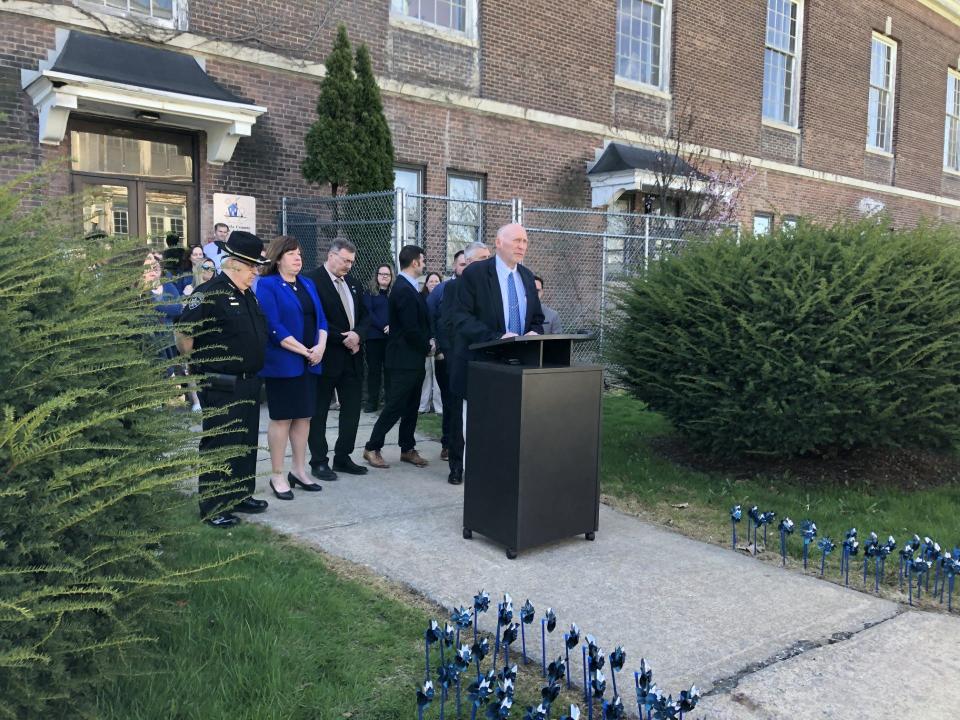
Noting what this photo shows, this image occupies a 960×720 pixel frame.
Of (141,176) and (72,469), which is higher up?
(141,176)

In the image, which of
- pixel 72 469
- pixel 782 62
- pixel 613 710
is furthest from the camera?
pixel 782 62

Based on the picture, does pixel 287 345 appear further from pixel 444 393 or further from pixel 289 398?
pixel 444 393

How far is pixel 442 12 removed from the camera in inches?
536

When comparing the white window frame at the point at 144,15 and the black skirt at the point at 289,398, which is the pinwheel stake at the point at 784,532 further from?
the white window frame at the point at 144,15

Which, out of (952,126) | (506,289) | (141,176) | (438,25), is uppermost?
(952,126)

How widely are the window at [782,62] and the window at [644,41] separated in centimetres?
388

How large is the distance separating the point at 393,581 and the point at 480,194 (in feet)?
36.2

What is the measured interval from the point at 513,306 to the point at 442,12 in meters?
9.80

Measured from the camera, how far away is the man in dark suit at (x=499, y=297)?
18.1 feet

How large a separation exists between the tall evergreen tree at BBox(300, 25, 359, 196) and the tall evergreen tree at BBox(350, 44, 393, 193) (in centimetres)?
9

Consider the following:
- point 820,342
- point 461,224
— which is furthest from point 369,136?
point 820,342

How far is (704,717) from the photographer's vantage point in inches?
115

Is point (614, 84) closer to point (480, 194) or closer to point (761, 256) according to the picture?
point (480, 194)

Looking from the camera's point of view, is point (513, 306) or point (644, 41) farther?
point (644, 41)
